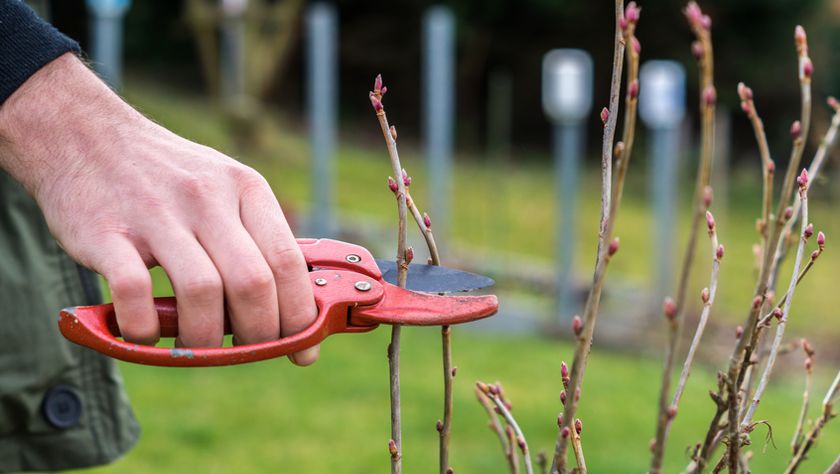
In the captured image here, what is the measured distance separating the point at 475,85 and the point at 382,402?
14.1 metres

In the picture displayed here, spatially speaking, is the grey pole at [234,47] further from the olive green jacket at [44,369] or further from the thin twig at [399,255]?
the thin twig at [399,255]

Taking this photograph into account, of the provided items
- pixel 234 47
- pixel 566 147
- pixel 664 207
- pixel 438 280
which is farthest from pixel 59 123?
pixel 234 47

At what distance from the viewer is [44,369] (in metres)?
1.99

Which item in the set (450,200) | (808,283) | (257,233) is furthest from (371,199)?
(257,233)

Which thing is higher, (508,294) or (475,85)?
(475,85)

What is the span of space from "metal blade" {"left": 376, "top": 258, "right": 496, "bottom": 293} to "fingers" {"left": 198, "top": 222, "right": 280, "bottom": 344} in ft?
0.99

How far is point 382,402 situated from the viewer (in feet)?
17.3

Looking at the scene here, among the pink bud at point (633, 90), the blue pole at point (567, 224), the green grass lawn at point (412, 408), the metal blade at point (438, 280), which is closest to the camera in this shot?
the pink bud at point (633, 90)

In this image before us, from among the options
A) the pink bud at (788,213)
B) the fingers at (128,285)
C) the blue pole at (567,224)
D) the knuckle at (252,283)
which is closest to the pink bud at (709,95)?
the pink bud at (788,213)

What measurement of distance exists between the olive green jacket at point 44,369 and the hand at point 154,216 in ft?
2.35

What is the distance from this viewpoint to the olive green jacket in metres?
1.96

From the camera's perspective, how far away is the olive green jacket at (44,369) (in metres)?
1.96

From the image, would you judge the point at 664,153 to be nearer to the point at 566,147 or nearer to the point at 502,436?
the point at 566,147

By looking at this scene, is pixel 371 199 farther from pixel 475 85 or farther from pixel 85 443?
pixel 85 443
